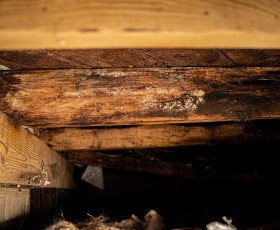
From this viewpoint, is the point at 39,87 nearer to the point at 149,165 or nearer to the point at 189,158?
the point at 149,165

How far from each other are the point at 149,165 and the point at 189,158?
45 cm

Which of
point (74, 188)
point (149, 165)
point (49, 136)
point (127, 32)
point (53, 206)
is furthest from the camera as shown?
point (74, 188)

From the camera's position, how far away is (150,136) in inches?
86.7

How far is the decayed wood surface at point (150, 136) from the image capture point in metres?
2.19

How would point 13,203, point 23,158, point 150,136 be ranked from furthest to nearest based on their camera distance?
point 150,136, point 13,203, point 23,158

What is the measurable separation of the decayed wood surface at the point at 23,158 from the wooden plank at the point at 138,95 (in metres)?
0.09

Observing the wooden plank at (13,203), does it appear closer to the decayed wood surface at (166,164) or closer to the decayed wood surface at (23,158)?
the decayed wood surface at (23,158)

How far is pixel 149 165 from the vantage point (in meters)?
3.19

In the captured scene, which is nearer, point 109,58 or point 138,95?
point 109,58

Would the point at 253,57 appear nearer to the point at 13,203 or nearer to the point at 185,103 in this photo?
the point at 185,103

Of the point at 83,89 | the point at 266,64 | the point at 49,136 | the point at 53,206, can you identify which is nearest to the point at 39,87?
the point at 83,89

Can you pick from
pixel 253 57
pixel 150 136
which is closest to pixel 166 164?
pixel 150 136

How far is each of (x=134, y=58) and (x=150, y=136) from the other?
935 mm

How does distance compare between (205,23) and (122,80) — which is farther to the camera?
(122,80)
